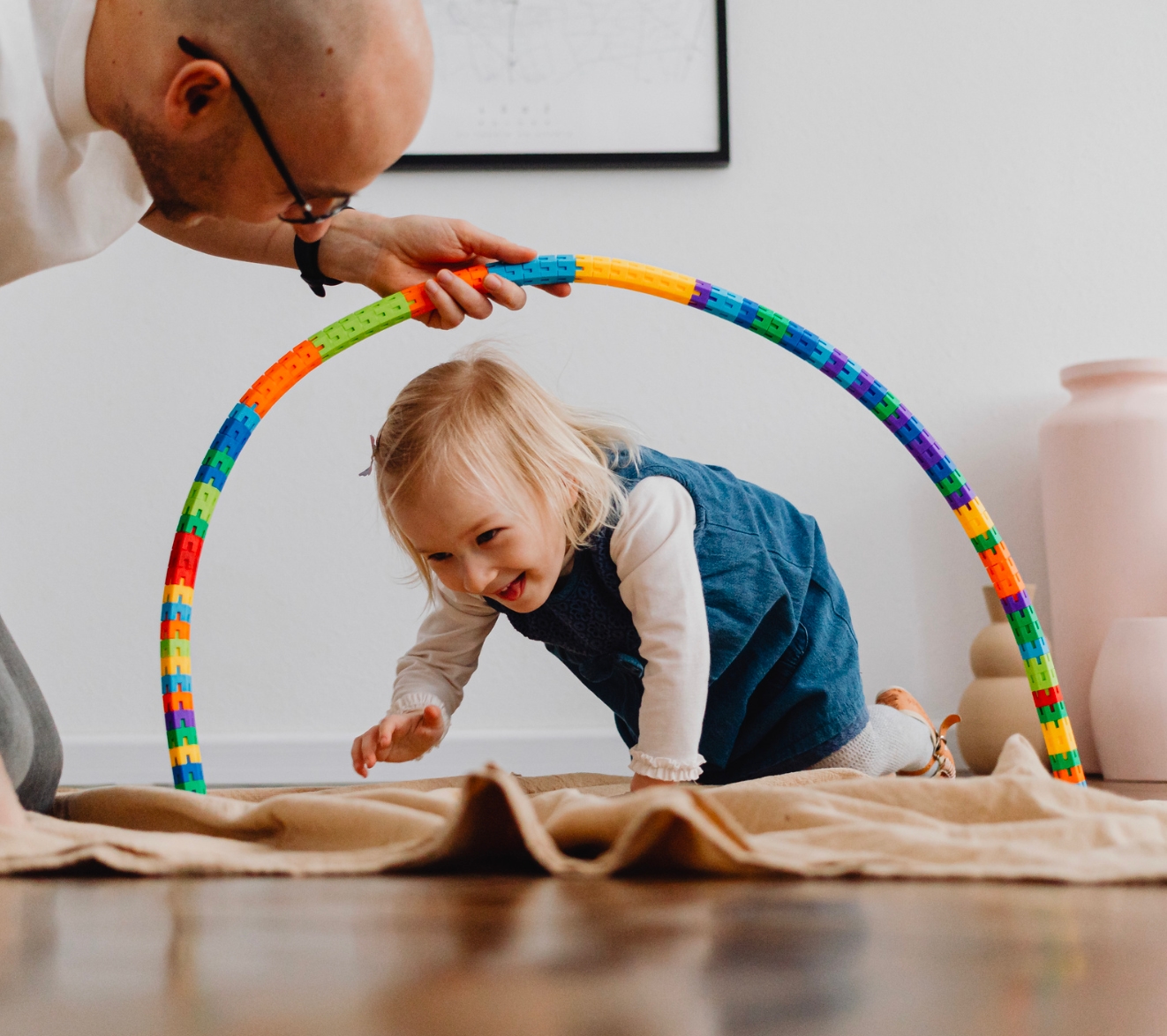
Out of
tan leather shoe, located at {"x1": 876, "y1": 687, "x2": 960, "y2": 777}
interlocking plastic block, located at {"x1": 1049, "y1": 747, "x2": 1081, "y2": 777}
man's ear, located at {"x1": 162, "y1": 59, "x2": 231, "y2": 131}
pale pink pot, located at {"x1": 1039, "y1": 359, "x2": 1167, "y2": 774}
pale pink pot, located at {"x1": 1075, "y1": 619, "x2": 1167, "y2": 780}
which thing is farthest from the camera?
pale pink pot, located at {"x1": 1039, "y1": 359, "x2": 1167, "y2": 774}

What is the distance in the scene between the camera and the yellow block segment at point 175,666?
1.03m

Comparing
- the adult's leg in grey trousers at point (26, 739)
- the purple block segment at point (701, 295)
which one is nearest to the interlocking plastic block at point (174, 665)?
the adult's leg in grey trousers at point (26, 739)

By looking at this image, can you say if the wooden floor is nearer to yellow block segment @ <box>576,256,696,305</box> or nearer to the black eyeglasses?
the black eyeglasses

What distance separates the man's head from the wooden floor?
0.56 m

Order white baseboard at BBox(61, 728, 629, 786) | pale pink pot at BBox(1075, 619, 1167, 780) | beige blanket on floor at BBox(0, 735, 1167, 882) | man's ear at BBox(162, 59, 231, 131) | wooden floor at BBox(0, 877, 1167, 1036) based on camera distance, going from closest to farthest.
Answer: wooden floor at BBox(0, 877, 1167, 1036) → beige blanket on floor at BBox(0, 735, 1167, 882) → man's ear at BBox(162, 59, 231, 131) → pale pink pot at BBox(1075, 619, 1167, 780) → white baseboard at BBox(61, 728, 629, 786)

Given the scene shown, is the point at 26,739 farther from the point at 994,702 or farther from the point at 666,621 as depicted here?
the point at 994,702

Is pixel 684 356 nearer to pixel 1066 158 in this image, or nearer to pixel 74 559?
pixel 1066 158

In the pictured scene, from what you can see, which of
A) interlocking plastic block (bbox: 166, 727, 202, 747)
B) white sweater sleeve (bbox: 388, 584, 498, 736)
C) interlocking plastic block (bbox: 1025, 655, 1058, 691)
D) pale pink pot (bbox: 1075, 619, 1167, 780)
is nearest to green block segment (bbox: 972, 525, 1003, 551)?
interlocking plastic block (bbox: 1025, 655, 1058, 691)

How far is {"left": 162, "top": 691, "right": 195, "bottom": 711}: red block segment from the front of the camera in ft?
3.33

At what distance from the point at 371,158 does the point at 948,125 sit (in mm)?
1379

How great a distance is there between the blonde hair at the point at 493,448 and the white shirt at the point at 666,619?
0.13ft

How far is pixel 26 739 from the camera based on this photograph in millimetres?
840

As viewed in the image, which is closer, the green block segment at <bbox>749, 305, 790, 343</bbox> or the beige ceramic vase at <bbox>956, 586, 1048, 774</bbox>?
the green block segment at <bbox>749, 305, 790, 343</bbox>

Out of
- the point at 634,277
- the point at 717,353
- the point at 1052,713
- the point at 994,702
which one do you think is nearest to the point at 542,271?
the point at 634,277
